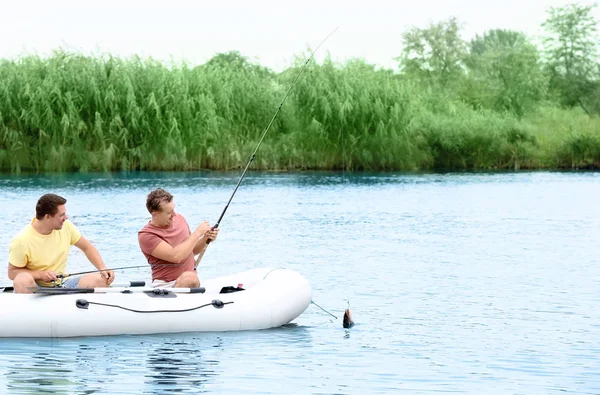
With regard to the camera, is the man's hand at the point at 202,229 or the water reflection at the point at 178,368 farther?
the man's hand at the point at 202,229

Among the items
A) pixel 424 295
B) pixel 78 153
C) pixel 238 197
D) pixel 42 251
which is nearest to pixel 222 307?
pixel 42 251

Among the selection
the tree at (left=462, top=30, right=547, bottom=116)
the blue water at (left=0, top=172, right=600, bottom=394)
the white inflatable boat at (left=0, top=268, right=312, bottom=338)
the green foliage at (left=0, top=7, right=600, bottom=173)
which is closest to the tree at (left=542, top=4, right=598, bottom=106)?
the tree at (left=462, top=30, right=547, bottom=116)

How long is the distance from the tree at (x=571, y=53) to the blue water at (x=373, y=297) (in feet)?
127

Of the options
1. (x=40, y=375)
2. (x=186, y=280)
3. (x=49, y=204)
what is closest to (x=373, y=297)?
(x=186, y=280)

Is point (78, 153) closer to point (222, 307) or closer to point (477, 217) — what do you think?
point (477, 217)

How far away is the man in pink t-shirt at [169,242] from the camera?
875 centimetres

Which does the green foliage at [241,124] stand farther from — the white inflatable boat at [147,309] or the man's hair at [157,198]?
the man's hair at [157,198]

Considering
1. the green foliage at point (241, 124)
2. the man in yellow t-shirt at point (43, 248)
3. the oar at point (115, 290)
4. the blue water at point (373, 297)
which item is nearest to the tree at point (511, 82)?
the green foliage at point (241, 124)

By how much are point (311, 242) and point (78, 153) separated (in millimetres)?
15392

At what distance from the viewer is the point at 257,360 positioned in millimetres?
8242

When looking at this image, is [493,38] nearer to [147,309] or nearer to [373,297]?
[373,297]

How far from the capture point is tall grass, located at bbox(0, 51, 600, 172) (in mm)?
31500

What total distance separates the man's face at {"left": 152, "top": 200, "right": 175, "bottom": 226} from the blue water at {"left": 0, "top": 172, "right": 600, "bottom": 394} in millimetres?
848

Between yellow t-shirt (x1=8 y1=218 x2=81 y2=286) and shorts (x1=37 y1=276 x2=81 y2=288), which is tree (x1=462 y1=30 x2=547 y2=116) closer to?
shorts (x1=37 y1=276 x2=81 y2=288)
